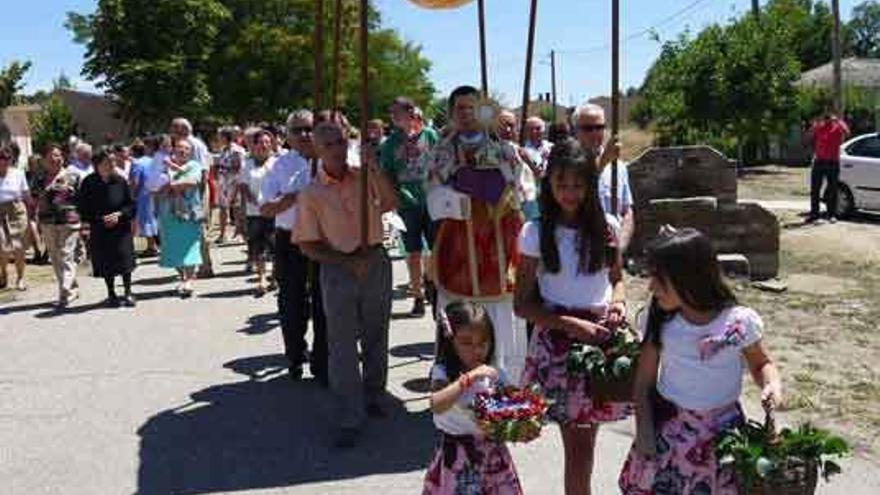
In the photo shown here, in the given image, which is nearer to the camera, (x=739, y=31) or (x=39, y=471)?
(x=39, y=471)

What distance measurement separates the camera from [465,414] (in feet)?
Result: 12.2

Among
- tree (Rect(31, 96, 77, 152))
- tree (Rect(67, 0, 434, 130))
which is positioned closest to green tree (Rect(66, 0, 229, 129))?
tree (Rect(67, 0, 434, 130))

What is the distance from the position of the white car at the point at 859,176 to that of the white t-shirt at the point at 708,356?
51.7 feet

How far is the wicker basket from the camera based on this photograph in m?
2.93

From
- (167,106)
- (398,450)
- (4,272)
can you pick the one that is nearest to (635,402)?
(398,450)

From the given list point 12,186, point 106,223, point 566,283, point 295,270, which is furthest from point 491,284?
point 12,186

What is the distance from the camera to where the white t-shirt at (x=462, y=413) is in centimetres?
364

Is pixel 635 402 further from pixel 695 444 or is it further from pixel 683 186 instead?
pixel 683 186

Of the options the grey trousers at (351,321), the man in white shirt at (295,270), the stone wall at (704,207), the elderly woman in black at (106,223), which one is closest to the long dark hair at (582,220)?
the grey trousers at (351,321)

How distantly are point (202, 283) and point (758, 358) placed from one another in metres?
9.94

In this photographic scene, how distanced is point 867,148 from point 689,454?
54.0ft

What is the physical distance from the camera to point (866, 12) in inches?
3804

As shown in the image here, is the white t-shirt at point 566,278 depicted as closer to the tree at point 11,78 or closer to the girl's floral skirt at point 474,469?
the girl's floral skirt at point 474,469

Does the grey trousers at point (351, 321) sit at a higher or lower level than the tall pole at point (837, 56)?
lower
